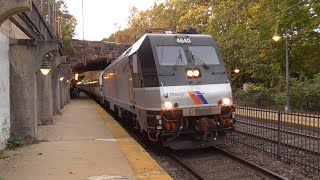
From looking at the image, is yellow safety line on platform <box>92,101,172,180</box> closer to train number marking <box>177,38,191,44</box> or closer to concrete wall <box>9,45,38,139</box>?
concrete wall <box>9,45,38,139</box>

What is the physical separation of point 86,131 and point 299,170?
24.9ft

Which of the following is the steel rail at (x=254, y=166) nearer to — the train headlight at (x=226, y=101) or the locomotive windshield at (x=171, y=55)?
the train headlight at (x=226, y=101)

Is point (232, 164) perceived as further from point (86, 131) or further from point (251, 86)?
point (251, 86)

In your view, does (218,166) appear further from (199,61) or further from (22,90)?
(22,90)

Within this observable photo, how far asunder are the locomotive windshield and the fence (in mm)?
2485

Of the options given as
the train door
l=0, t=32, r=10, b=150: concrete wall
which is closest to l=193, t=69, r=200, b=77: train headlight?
the train door

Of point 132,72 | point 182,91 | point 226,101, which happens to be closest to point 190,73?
point 182,91

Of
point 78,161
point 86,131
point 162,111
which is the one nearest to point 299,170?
point 162,111

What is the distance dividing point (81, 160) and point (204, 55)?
4272 mm

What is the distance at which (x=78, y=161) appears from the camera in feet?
28.1

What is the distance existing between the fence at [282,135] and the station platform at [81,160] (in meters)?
3.12

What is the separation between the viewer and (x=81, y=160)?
341 inches

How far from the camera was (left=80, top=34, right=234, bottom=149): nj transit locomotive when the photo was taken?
9758 mm

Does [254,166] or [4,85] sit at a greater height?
[4,85]
